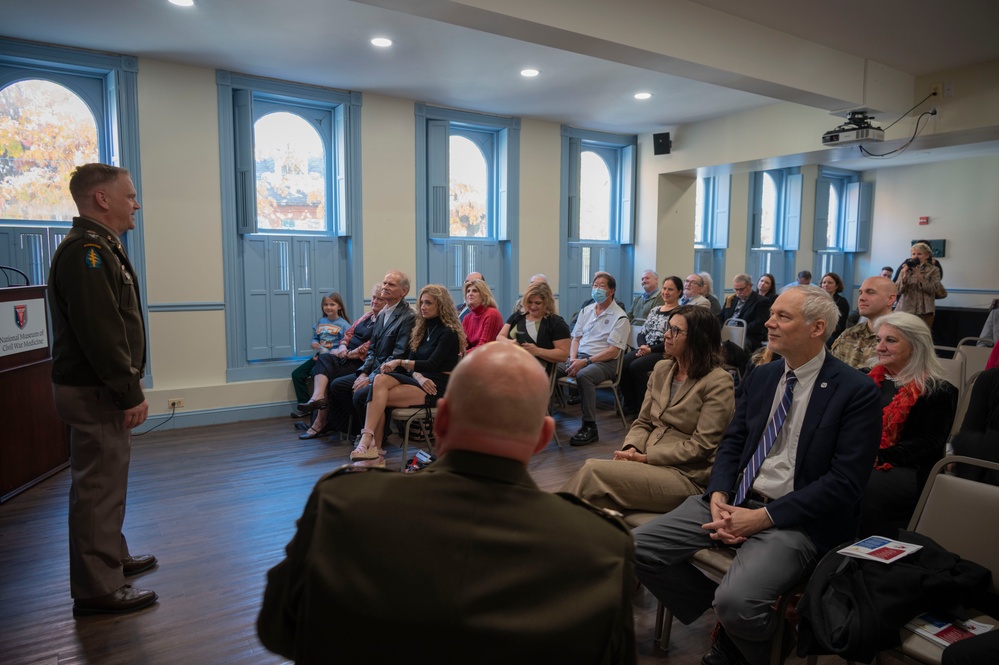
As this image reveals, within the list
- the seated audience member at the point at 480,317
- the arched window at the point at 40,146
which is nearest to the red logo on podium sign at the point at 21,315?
the arched window at the point at 40,146

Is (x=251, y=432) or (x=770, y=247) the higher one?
(x=770, y=247)

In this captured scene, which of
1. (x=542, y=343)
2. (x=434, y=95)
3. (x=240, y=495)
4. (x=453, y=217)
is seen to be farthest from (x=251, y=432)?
(x=434, y=95)

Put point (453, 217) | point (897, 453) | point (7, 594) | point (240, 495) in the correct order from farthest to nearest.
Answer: point (453, 217) → point (240, 495) → point (7, 594) → point (897, 453)

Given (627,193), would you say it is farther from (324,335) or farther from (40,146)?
(40,146)

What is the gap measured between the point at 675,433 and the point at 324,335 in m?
3.87

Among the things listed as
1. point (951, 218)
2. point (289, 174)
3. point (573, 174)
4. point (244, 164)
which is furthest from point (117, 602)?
point (951, 218)

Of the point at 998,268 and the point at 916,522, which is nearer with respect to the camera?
the point at 916,522

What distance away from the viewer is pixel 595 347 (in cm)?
562

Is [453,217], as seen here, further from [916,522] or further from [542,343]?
[916,522]

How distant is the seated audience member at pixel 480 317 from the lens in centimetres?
505

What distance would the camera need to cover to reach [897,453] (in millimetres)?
2477

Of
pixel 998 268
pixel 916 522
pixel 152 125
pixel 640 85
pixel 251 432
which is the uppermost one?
pixel 640 85

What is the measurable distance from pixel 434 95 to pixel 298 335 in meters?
2.82

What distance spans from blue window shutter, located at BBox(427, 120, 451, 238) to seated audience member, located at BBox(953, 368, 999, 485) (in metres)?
5.28
